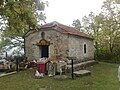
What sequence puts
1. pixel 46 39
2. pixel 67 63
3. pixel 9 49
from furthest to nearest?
1. pixel 9 49
2. pixel 46 39
3. pixel 67 63

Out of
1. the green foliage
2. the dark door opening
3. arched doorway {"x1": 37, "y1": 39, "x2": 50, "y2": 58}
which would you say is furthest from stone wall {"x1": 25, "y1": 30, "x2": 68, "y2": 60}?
the green foliage

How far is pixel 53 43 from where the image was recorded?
19.9 metres

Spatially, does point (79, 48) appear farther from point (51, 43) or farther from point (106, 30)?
point (106, 30)

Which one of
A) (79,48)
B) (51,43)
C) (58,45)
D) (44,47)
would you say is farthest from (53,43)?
(79,48)

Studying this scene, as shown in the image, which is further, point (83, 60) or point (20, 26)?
point (83, 60)

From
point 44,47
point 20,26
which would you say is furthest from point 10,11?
point 44,47

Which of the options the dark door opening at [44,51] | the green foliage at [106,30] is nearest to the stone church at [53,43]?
the dark door opening at [44,51]

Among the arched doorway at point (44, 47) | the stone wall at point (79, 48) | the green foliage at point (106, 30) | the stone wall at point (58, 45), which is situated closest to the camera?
the stone wall at point (58, 45)

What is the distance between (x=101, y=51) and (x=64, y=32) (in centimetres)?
1658

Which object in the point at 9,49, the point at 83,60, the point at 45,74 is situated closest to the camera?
the point at 45,74

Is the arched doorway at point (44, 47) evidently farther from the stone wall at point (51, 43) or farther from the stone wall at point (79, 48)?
the stone wall at point (79, 48)

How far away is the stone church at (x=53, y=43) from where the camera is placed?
19.4 m

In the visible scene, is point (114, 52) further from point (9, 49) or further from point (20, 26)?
point (20, 26)

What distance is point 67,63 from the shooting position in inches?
731
